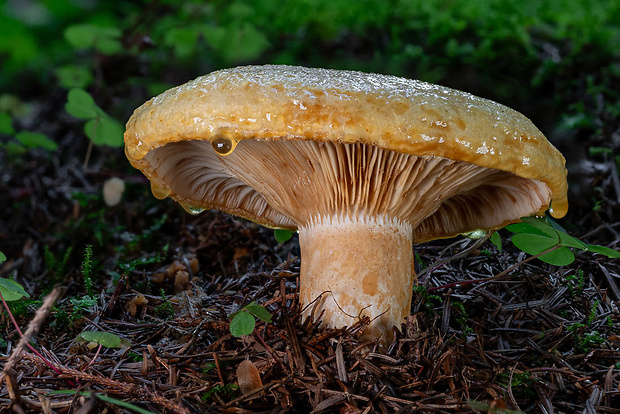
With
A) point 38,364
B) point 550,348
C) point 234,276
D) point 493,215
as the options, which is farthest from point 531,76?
point 38,364

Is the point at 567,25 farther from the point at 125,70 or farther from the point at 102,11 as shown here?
the point at 102,11

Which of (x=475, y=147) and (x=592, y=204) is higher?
(x=475, y=147)

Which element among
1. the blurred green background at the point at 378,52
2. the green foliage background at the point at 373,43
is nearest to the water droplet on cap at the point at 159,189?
the blurred green background at the point at 378,52

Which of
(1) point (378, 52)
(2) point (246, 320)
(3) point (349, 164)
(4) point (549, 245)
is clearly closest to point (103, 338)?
(2) point (246, 320)

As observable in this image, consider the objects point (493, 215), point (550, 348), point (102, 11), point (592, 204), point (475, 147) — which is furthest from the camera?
point (102, 11)

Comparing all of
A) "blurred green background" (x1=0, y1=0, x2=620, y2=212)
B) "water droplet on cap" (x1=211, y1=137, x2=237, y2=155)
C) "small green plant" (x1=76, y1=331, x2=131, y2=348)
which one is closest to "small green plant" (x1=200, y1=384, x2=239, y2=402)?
"small green plant" (x1=76, y1=331, x2=131, y2=348)

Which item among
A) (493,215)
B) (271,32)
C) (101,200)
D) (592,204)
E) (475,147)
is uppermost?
(475,147)

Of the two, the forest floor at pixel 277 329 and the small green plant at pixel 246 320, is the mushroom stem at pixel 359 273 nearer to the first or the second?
the forest floor at pixel 277 329

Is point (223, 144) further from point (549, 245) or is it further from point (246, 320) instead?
point (549, 245)
